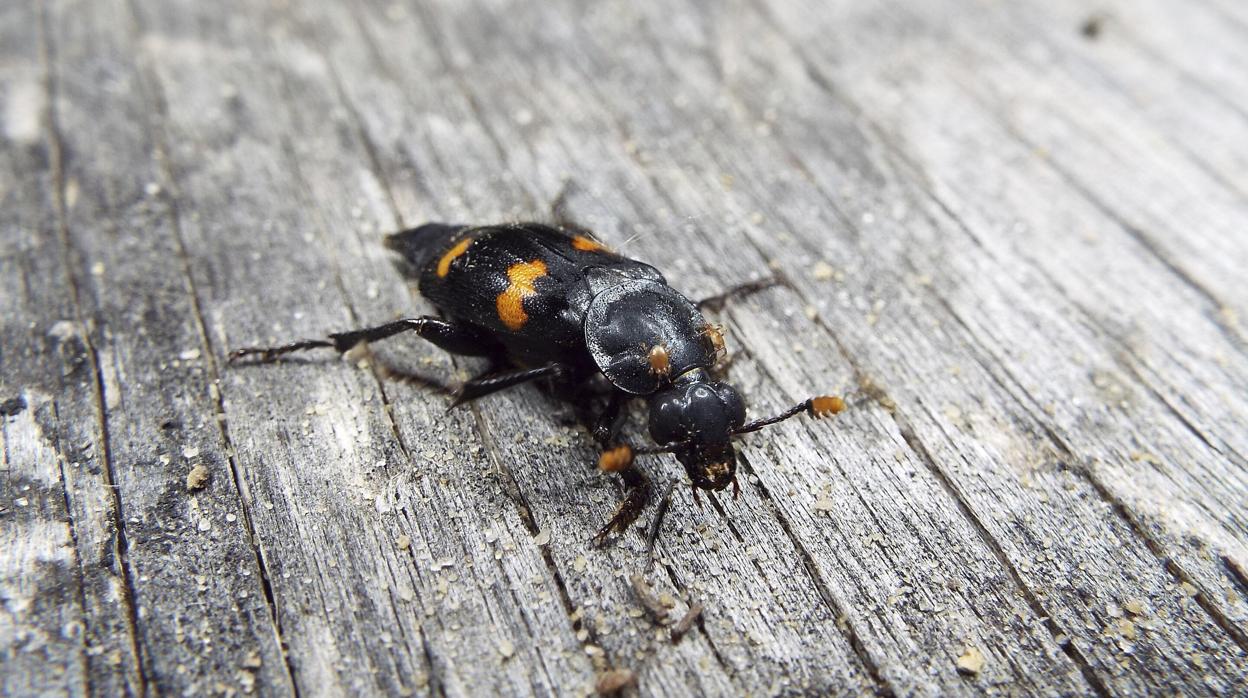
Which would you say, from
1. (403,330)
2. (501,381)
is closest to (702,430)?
(501,381)

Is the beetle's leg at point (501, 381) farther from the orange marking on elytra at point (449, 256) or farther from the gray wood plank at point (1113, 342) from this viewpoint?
the gray wood plank at point (1113, 342)

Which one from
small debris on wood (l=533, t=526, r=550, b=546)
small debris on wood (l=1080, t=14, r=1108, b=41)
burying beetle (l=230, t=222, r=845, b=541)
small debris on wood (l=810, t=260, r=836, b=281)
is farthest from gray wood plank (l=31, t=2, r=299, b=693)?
small debris on wood (l=1080, t=14, r=1108, b=41)

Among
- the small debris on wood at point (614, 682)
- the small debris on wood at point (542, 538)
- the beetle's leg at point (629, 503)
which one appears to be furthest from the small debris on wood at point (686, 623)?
the small debris on wood at point (542, 538)

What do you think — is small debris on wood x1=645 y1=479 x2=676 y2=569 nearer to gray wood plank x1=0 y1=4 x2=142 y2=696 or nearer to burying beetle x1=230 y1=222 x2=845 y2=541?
burying beetle x1=230 y1=222 x2=845 y2=541

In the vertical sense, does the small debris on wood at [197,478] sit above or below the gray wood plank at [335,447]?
below

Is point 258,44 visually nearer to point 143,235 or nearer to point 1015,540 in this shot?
point 143,235

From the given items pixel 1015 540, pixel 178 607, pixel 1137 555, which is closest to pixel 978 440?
pixel 1015 540
